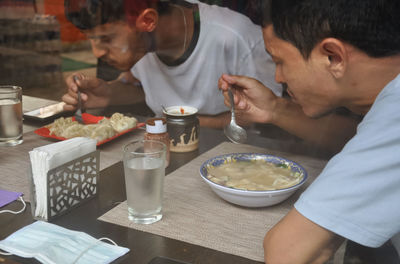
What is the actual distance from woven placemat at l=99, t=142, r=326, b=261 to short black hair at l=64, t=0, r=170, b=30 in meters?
1.02

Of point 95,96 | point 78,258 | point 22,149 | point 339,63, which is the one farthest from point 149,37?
point 78,258

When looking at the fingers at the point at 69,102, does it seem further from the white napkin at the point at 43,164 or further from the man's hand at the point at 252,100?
the white napkin at the point at 43,164

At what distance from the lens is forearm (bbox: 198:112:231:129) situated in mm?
1692

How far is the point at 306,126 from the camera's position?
1532 millimetres

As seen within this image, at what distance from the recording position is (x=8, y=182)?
1.11m

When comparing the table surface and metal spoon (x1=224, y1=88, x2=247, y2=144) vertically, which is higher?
metal spoon (x1=224, y1=88, x2=247, y2=144)

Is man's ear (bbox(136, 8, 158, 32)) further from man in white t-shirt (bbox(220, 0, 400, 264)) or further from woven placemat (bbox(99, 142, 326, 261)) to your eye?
woven placemat (bbox(99, 142, 326, 261))

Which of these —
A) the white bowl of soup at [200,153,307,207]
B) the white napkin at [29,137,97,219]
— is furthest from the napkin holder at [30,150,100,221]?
the white bowl of soup at [200,153,307,207]

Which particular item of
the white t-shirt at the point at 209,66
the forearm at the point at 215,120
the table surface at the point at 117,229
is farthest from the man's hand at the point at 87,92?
the table surface at the point at 117,229

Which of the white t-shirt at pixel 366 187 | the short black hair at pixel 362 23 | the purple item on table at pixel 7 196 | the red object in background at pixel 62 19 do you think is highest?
the short black hair at pixel 362 23

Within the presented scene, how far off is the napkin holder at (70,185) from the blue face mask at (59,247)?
7 cm

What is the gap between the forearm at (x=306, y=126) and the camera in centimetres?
149

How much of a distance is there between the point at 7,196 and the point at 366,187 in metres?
0.80

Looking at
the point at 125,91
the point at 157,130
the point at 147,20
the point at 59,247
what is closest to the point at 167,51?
the point at 147,20
